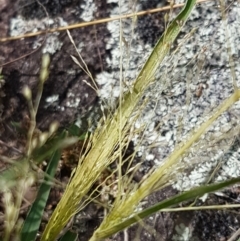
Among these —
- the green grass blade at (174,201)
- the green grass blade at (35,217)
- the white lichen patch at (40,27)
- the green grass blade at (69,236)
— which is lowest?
the green grass blade at (69,236)

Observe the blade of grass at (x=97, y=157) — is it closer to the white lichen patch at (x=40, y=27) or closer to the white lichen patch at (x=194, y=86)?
the white lichen patch at (x=194, y=86)

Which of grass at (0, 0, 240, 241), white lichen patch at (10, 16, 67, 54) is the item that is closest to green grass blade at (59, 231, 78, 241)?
grass at (0, 0, 240, 241)

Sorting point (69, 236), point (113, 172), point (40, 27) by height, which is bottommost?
point (69, 236)

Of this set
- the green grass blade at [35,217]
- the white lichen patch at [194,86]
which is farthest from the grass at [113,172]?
the white lichen patch at [194,86]

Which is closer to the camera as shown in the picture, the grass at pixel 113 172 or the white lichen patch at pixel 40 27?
the grass at pixel 113 172

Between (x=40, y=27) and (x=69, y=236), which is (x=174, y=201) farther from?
(x=40, y=27)

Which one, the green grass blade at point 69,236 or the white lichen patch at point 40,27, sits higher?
the white lichen patch at point 40,27

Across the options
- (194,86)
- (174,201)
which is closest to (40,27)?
(194,86)

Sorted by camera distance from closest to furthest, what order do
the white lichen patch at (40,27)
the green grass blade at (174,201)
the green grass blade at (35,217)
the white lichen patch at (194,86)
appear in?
the green grass blade at (174,201)
the green grass blade at (35,217)
the white lichen patch at (194,86)
the white lichen patch at (40,27)

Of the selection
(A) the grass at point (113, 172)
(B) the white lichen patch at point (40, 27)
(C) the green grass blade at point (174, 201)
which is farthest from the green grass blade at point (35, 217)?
(B) the white lichen patch at point (40, 27)

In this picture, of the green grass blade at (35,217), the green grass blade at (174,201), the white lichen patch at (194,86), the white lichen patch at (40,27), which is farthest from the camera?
the white lichen patch at (40,27)
